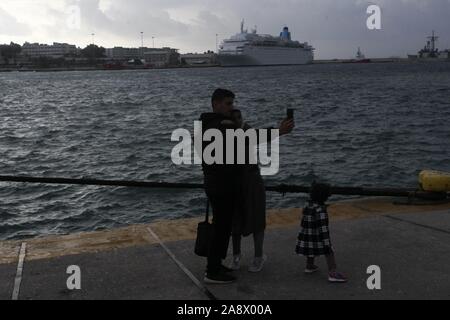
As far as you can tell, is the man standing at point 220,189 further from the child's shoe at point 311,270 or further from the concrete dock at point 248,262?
the child's shoe at point 311,270

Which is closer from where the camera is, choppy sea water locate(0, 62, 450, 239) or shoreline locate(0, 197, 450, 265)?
shoreline locate(0, 197, 450, 265)

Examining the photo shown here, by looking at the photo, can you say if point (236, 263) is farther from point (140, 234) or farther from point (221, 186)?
point (140, 234)

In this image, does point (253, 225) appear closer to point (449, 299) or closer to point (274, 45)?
point (449, 299)

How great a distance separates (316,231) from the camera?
490 centimetres

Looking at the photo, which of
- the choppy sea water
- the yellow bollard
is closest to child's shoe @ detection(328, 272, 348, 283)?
the yellow bollard

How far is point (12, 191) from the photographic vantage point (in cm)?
1480

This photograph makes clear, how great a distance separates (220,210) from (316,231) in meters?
0.87

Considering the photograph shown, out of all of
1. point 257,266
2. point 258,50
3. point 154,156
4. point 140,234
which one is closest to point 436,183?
point 257,266

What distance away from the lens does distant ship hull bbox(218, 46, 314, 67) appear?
16012 cm

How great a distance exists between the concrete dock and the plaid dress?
0.79 ft

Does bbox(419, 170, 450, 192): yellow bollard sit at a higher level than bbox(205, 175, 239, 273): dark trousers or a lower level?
lower

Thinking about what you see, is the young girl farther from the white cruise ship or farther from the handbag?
the white cruise ship


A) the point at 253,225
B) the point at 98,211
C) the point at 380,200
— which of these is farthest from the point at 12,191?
the point at 253,225

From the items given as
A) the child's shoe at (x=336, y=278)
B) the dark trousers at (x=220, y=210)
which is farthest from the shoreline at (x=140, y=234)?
the child's shoe at (x=336, y=278)
